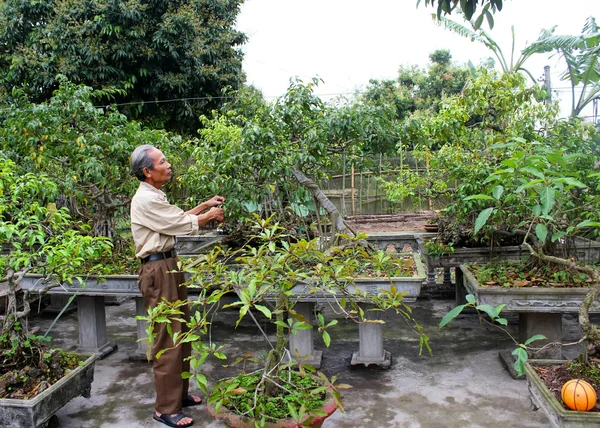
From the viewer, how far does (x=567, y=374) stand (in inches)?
98.3

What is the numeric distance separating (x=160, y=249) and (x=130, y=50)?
651 cm

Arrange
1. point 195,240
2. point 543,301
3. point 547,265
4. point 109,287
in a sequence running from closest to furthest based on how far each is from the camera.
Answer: point 543,301 < point 547,265 < point 109,287 < point 195,240

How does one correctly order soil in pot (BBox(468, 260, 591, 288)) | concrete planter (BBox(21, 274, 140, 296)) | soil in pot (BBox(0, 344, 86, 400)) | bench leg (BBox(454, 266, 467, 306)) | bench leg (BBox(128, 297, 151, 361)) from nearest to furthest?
soil in pot (BBox(0, 344, 86, 400)), soil in pot (BBox(468, 260, 591, 288)), concrete planter (BBox(21, 274, 140, 296)), bench leg (BBox(128, 297, 151, 361)), bench leg (BBox(454, 266, 467, 306))

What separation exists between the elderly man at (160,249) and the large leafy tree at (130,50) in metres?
5.63

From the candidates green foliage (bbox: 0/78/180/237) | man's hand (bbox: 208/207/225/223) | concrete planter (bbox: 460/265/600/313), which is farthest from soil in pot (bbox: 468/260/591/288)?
green foliage (bbox: 0/78/180/237)

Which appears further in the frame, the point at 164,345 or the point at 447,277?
the point at 447,277

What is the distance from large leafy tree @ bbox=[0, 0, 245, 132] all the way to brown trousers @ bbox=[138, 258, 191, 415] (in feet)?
19.2

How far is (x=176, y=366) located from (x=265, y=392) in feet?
2.74

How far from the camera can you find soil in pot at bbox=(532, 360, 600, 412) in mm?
2383

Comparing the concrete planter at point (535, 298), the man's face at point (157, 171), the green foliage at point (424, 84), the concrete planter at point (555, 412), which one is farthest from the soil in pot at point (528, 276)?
the green foliage at point (424, 84)

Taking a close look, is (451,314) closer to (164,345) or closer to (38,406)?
(164,345)

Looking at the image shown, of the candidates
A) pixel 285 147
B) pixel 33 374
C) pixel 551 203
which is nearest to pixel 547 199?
pixel 551 203

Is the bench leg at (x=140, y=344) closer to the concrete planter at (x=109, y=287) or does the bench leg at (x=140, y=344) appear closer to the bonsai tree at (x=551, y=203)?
the concrete planter at (x=109, y=287)

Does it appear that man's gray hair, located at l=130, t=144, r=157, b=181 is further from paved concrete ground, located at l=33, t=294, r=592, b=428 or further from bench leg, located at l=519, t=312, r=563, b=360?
bench leg, located at l=519, t=312, r=563, b=360
